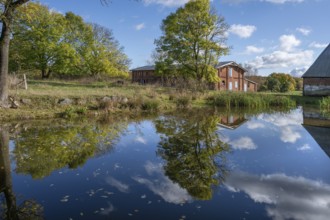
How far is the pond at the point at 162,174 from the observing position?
4.56 meters

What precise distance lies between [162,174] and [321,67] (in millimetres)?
32294

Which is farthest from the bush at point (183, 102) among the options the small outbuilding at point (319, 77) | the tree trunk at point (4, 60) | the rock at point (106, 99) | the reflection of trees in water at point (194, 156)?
the small outbuilding at point (319, 77)

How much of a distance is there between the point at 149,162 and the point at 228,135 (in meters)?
4.52

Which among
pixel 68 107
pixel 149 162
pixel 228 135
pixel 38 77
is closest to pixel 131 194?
pixel 149 162

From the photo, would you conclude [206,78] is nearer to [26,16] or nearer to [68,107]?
[68,107]

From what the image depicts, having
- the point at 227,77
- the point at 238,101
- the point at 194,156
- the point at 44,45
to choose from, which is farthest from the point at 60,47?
the point at 194,156

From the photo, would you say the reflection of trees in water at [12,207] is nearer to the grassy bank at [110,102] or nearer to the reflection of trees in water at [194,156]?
the reflection of trees in water at [194,156]

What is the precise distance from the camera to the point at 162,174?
626 centimetres

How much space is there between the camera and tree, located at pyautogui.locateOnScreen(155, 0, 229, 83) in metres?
27.7

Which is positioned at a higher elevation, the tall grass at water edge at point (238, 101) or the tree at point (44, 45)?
the tree at point (44, 45)

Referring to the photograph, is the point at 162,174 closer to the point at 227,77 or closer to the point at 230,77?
the point at 227,77

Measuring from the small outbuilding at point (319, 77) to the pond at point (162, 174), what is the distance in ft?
77.7

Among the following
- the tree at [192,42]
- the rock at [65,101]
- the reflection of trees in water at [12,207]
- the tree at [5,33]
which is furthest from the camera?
the tree at [192,42]

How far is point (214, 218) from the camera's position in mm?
4254
